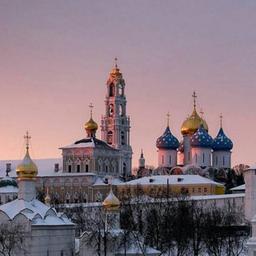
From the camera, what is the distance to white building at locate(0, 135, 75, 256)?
Result: 37938 mm

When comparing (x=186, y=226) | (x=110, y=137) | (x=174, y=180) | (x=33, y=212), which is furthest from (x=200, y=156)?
(x=33, y=212)

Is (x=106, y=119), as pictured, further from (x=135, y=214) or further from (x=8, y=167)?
(x=135, y=214)

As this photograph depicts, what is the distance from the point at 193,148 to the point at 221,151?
207 centimetres

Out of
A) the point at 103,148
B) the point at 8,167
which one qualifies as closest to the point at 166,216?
the point at 103,148

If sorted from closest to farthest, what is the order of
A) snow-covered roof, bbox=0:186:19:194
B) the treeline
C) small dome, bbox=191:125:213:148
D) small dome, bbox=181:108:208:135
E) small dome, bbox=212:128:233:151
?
the treeline
snow-covered roof, bbox=0:186:19:194
small dome, bbox=191:125:213:148
small dome, bbox=212:128:233:151
small dome, bbox=181:108:208:135

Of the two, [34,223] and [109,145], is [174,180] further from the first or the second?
[34,223]

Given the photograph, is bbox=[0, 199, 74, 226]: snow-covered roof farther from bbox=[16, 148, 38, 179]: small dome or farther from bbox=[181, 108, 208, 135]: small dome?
bbox=[181, 108, 208, 135]: small dome

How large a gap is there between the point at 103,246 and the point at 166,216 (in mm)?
9867

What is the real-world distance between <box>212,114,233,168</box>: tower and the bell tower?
605 centimetres

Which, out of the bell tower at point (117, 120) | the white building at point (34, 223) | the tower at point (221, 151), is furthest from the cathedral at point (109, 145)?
the white building at point (34, 223)

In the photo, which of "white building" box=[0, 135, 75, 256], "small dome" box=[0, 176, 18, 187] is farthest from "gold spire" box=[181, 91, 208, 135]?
"white building" box=[0, 135, 75, 256]

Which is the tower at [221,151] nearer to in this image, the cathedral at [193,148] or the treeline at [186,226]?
the cathedral at [193,148]

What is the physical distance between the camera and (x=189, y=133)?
241 feet

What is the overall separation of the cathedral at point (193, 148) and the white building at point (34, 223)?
32561 mm
